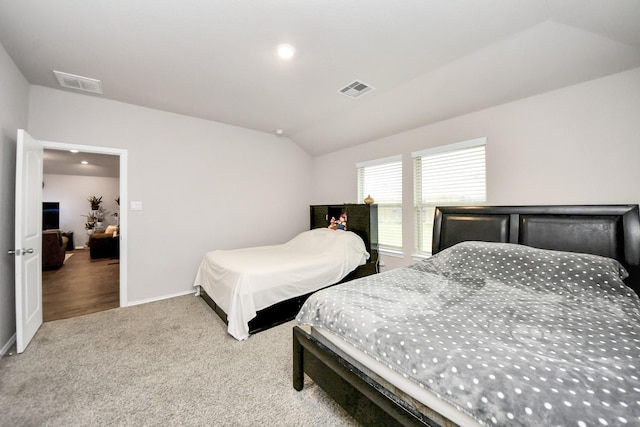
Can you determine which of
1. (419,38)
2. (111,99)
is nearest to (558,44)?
(419,38)

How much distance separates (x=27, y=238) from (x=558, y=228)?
16.1 feet

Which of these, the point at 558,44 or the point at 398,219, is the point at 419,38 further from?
the point at 398,219

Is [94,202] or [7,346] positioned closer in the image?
[7,346]

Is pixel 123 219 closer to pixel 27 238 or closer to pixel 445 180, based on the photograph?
pixel 27 238

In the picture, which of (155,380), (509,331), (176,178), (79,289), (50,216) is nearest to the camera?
(509,331)

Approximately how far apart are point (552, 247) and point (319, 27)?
9.12 ft

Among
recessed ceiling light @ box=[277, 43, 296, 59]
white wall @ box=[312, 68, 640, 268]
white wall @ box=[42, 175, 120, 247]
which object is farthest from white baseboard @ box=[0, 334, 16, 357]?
white wall @ box=[42, 175, 120, 247]

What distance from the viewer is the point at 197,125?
12.4 feet

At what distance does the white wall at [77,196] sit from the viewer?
7.71m

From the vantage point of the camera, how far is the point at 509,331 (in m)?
1.26

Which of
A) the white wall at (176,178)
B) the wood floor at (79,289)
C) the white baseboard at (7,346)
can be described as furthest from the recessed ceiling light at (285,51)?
the wood floor at (79,289)

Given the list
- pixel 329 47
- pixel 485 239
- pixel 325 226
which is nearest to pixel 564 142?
pixel 485 239

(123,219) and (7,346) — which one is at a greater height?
(123,219)

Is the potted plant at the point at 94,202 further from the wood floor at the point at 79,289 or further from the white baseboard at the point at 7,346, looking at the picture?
the white baseboard at the point at 7,346
